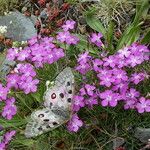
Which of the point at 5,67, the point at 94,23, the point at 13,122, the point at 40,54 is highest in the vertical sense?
the point at 40,54

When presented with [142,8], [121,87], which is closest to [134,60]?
[121,87]

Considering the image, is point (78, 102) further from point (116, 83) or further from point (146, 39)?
point (146, 39)

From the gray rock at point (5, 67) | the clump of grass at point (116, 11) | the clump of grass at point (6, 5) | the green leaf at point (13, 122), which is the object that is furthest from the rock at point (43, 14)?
the green leaf at point (13, 122)

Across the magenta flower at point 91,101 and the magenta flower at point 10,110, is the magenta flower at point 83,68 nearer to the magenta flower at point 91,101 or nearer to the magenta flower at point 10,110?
the magenta flower at point 91,101

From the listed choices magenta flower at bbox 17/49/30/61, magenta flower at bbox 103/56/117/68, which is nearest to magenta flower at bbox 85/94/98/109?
magenta flower at bbox 103/56/117/68

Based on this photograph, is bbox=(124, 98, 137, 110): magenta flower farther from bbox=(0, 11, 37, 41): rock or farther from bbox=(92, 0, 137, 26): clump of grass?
bbox=(0, 11, 37, 41): rock

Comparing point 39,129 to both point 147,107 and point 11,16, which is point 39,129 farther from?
point 11,16
